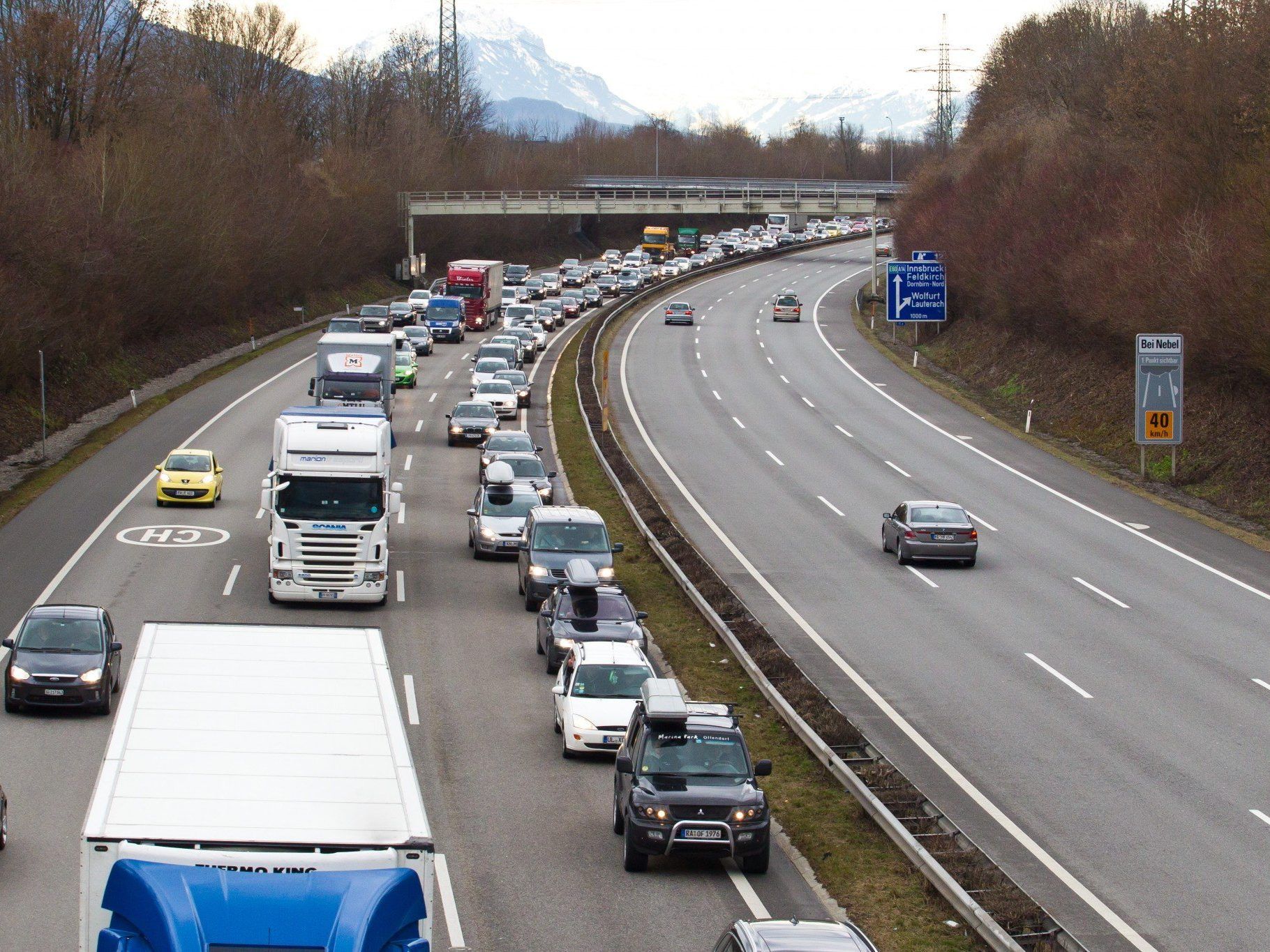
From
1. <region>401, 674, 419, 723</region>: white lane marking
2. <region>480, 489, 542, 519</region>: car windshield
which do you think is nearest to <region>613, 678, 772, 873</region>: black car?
<region>401, 674, 419, 723</region>: white lane marking

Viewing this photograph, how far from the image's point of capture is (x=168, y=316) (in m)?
68.7

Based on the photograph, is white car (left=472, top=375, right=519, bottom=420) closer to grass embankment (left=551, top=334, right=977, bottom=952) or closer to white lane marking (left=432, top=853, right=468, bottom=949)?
grass embankment (left=551, top=334, right=977, bottom=952)

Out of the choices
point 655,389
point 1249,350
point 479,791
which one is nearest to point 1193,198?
point 1249,350

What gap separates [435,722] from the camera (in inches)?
908

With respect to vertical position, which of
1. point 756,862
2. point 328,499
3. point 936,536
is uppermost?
point 328,499

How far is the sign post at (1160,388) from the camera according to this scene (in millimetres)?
41750

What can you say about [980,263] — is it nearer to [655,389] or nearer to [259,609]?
[655,389]

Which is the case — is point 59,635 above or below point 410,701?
above

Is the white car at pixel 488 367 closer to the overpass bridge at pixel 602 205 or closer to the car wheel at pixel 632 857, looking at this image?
the car wheel at pixel 632 857

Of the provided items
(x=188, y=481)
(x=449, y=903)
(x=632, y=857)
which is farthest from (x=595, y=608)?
(x=188, y=481)

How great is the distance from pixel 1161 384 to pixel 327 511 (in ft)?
78.7

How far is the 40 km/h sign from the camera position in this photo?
4172 cm

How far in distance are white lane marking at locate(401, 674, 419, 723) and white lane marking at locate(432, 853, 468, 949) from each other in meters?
6.00

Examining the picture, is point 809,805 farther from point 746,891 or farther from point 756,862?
point 746,891
